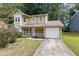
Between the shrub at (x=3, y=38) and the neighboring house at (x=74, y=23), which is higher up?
the neighboring house at (x=74, y=23)

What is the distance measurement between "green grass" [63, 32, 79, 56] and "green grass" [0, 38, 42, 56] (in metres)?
0.43

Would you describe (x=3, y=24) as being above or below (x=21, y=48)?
above

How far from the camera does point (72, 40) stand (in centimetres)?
389

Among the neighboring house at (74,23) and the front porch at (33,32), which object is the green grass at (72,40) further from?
the front porch at (33,32)

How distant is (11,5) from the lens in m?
3.95

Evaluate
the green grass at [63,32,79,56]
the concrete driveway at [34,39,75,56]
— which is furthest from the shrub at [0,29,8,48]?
the green grass at [63,32,79,56]

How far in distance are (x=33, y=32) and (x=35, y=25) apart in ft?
0.38

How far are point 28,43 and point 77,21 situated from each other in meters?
0.84

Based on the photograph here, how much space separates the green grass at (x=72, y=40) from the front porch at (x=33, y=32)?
14.3 inches

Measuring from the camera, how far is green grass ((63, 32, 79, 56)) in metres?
3.84

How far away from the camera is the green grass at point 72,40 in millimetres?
3845

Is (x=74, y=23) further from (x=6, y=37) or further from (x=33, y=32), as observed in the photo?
(x=6, y=37)

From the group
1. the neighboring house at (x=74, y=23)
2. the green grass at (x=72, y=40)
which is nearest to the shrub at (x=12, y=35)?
the green grass at (x=72, y=40)

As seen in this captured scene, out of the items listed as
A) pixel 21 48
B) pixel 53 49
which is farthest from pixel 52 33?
pixel 21 48
